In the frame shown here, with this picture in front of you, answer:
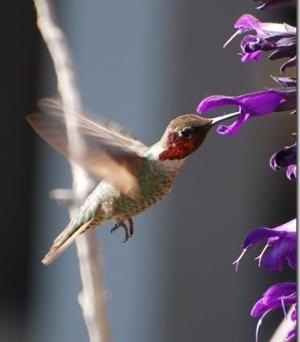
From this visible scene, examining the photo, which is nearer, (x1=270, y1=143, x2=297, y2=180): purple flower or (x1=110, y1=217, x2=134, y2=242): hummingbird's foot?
(x1=270, y1=143, x2=297, y2=180): purple flower

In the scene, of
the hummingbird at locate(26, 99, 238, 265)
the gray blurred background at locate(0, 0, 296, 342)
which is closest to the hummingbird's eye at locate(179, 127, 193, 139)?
the hummingbird at locate(26, 99, 238, 265)

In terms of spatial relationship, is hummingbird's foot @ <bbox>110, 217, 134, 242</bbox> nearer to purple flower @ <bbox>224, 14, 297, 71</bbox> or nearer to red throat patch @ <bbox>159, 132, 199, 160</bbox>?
red throat patch @ <bbox>159, 132, 199, 160</bbox>

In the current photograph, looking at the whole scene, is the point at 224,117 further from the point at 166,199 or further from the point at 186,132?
the point at 166,199

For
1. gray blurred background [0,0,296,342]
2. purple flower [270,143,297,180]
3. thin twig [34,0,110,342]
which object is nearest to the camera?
purple flower [270,143,297,180]

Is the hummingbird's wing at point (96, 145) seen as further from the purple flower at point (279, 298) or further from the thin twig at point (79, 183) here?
the purple flower at point (279, 298)

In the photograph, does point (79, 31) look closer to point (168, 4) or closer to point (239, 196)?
point (168, 4)

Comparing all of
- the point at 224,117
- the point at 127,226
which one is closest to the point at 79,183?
the point at 127,226
